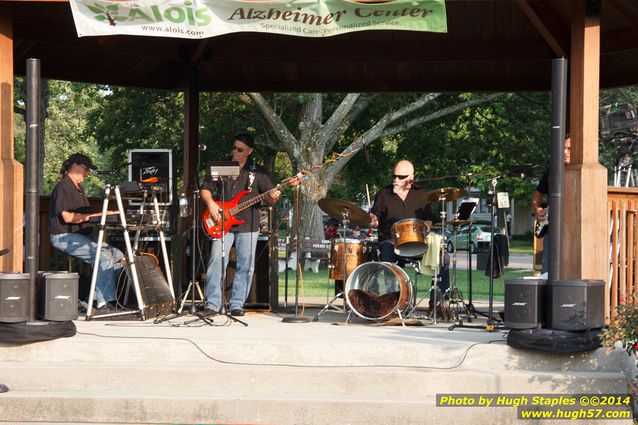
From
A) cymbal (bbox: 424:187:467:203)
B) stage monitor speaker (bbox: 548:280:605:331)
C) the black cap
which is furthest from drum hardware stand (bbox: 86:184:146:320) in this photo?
stage monitor speaker (bbox: 548:280:605:331)

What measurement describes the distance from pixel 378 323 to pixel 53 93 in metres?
25.6

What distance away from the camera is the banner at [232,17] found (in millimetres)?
9078

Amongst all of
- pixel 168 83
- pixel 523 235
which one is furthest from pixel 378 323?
pixel 523 235

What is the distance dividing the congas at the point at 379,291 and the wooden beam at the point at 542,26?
2.63 metres

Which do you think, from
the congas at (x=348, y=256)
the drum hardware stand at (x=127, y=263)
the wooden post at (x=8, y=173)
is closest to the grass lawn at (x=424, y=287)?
the congas at (x=348, y=256)

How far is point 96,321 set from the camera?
10.1 metres

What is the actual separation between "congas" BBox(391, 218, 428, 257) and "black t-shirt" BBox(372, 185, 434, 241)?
1.86 feet

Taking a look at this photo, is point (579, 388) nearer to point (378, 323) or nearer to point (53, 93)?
point (378, 323)

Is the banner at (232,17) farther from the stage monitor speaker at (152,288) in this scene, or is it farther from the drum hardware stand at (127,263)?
the stage monitor speaker at (152,288)

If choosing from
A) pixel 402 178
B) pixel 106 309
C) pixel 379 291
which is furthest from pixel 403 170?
pixel 106 309

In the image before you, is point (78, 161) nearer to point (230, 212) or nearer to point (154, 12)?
point (230, 212)

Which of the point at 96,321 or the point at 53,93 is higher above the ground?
the point at 53,93

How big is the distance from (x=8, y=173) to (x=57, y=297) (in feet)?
4.77

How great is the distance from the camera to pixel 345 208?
10.6 m
